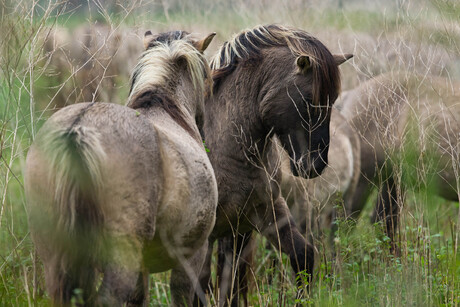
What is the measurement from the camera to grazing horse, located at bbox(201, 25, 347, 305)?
4824mm

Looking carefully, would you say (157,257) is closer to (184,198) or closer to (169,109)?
(184,198)

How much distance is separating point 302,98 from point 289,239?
1.07 meters

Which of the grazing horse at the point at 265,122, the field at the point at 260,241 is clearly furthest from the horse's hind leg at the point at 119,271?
the grazing horse at the point at 265,122

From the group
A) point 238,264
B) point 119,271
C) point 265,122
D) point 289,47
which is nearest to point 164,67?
point 265,122

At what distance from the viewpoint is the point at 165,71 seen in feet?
13.6

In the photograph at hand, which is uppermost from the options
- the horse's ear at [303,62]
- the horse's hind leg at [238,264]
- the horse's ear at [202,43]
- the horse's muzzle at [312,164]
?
the horse's ear at [202,43]

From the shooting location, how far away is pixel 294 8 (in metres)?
9.23

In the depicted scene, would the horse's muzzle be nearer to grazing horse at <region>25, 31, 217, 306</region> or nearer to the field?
the field

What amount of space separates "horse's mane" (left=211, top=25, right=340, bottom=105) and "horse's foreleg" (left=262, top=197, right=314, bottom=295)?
0.90 m

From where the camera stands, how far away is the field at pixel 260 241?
411 cm

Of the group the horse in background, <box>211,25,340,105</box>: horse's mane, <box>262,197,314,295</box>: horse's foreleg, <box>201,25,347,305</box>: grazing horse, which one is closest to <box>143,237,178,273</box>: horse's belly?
<box>201,25,347,305</box>: grazing horse

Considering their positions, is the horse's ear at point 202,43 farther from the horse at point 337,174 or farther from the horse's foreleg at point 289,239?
the horse at point 337,174

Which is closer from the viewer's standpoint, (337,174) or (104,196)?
(104,196)

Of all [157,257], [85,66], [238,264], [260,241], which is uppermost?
[85,66]
